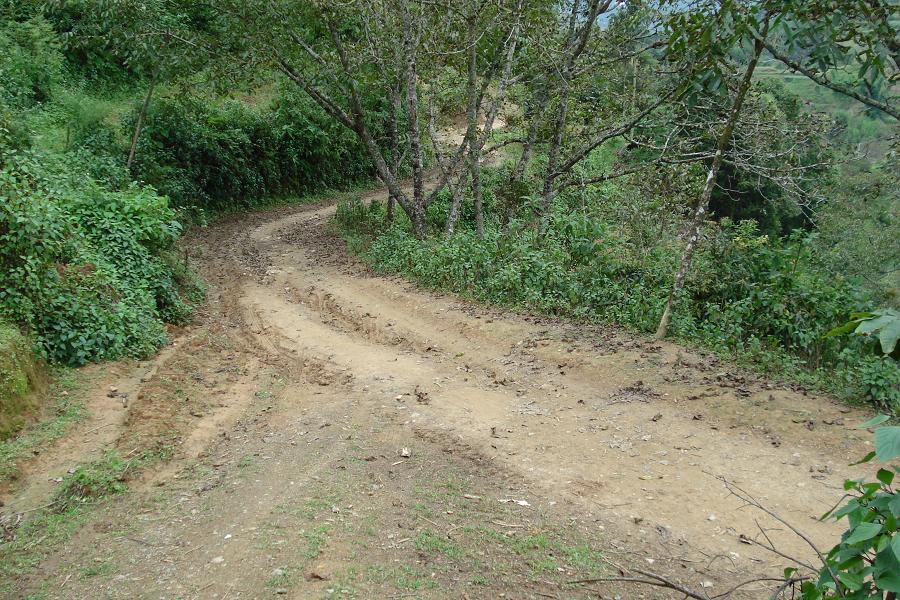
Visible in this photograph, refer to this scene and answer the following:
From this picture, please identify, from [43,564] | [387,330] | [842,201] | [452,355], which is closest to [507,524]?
[43,564]

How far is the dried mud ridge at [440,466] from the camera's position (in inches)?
173

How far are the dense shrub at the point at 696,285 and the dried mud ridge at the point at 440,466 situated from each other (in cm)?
59

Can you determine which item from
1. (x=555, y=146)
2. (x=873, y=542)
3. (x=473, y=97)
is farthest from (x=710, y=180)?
(x=873, y=542)

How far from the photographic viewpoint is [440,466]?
598cm

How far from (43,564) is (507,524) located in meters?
3.39

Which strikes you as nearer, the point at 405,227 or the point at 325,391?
the point at 325,391

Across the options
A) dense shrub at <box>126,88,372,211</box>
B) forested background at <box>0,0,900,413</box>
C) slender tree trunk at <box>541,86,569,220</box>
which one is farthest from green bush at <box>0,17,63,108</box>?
slender tree trunk at <box>541,86,569,220</box>

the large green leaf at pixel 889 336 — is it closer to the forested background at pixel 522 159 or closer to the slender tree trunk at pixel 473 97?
the forested background at pixel 522 159

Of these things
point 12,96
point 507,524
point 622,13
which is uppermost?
point 622,13

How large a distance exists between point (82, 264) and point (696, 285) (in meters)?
9.06

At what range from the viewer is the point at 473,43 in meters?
11.8

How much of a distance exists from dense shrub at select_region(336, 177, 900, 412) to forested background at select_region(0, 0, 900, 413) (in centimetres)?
4

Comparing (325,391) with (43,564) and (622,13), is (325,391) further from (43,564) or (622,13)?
(622,13)

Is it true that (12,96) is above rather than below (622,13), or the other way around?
below
